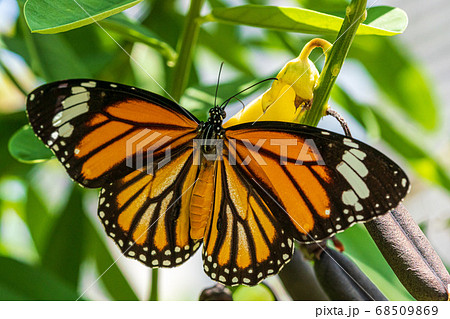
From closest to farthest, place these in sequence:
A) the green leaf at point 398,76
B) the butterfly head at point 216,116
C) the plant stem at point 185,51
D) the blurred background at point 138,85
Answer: the butterfly head at point 216,116
the plant stem at point 185,51
the blurred background at point 138,85
the green leaf at point 398,76

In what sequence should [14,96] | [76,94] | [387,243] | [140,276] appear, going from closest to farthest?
[387,243] → [76,94] → [14,96] → [140,276]

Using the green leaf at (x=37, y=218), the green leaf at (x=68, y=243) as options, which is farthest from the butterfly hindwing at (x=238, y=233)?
the green leaf at (x=37, y=218)

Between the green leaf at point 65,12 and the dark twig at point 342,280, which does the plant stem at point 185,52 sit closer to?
the green leaf at point 65,12

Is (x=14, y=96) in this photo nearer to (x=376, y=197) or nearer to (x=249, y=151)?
(x=249, y=151)

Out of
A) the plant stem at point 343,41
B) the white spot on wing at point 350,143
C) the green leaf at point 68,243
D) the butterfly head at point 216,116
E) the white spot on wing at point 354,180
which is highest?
the green leaf at point 68,243

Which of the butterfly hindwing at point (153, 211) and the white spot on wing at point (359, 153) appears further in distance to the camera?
the butterfly hindwing at point (153, 211)

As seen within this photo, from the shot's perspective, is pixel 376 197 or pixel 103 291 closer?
pixel 376 197

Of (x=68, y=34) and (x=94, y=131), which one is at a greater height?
(x=68, y=34)

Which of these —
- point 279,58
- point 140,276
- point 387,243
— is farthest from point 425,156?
point 140,276
